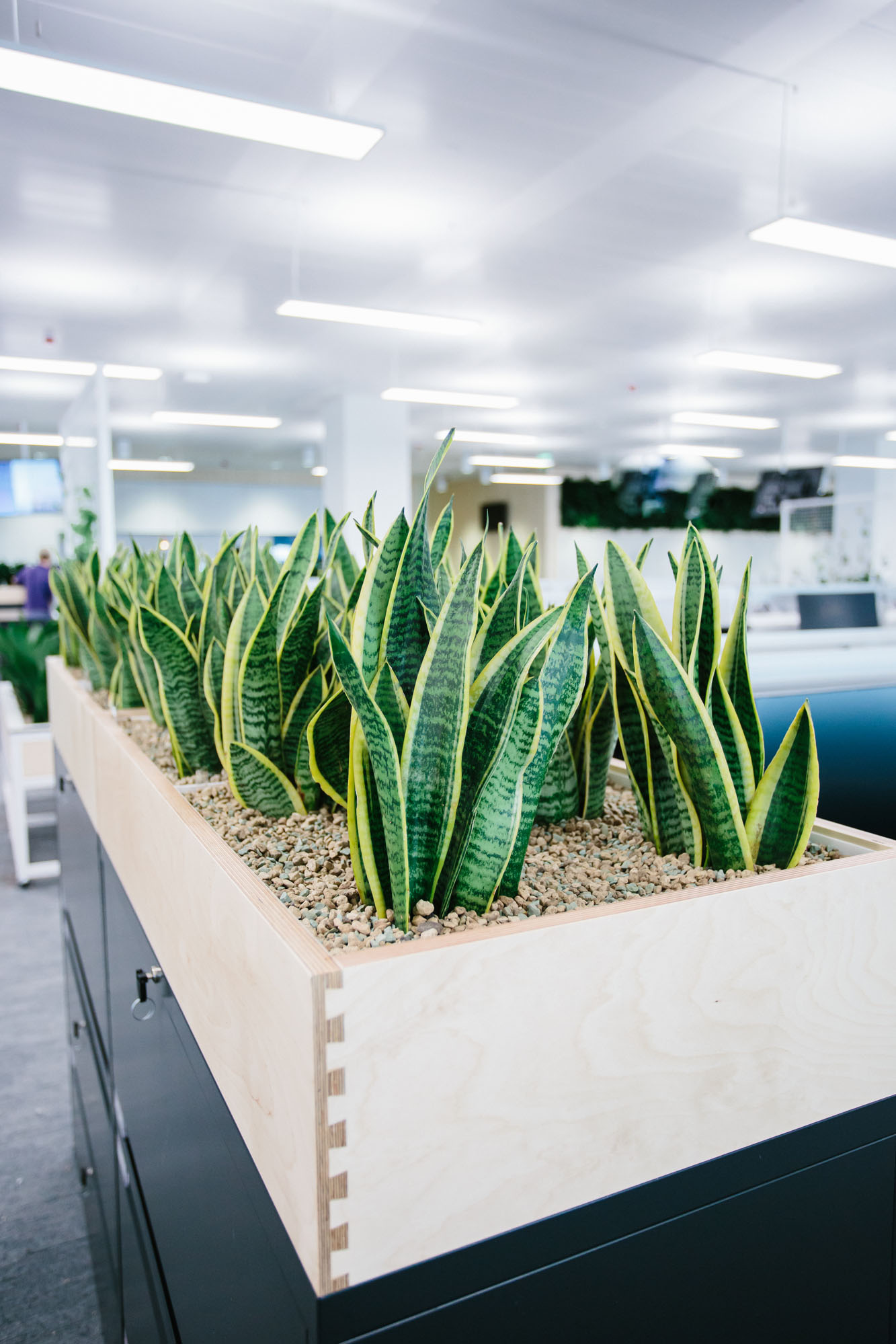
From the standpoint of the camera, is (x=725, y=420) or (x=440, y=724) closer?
(x=440, y=724)

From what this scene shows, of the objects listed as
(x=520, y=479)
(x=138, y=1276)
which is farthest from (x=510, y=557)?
(x=520, y=479)

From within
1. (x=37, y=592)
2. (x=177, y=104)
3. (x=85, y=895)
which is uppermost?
(x=177, y=104)

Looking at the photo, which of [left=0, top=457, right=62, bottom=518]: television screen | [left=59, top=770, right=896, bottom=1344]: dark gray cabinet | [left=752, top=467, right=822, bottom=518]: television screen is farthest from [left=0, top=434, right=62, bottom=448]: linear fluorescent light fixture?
[left=59, top=770, right=896, bottom=1344]: dark gray cabinet

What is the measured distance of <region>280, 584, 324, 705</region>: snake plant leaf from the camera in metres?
0.76

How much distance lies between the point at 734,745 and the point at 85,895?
3.56 feet

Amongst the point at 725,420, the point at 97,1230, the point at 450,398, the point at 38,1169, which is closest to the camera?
the point at 97,1230

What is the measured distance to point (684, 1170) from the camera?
1.64ft

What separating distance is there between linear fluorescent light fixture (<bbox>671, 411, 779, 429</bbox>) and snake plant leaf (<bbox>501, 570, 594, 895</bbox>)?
8.60m

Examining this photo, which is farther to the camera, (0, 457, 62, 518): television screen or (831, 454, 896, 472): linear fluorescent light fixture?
(0, 457, 62, 518): television screen

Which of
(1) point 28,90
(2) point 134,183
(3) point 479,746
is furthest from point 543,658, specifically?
(2) point 134,183

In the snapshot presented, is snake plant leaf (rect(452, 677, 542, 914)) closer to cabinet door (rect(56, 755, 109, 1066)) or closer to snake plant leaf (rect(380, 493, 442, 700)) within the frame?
snake plant leaf (rect(380, 493, 442, 700))

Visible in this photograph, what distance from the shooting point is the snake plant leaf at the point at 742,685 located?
2.06 feet

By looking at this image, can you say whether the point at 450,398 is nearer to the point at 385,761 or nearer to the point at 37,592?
the point at 37,592

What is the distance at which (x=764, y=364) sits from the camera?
5852 millimetres
